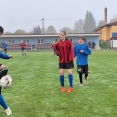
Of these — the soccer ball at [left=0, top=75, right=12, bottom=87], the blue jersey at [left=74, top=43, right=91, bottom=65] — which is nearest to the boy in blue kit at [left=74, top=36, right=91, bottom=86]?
the blue jersey at [left=74, top=43, right=91, bottom=65]

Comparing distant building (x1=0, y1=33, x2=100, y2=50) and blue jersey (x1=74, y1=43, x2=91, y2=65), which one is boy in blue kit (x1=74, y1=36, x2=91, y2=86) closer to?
blue jersey (x1=74, y1=43, x2=91, y2=65)

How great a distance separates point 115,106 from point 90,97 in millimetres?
1132

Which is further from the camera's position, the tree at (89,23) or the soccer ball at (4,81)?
the tree at (89,23)

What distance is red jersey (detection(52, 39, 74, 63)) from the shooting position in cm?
785

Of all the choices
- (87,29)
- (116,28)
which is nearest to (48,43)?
(116,28)

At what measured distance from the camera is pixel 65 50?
785cm

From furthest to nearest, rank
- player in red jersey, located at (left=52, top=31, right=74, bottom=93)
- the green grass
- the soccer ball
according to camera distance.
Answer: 1. player in red jersey, located at (left=52, top=31, right=74, bottom=93)
2. the green grass
3. the soccer ball

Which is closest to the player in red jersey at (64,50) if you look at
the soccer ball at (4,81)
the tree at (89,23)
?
the soccer ball at (4,81)

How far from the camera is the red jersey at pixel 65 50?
7.85 meters

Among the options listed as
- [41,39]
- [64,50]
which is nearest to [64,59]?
[64,50]

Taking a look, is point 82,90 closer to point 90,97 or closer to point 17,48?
point 90,97

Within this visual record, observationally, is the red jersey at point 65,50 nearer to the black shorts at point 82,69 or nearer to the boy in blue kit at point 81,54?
the boy in blue kit at point 81,54

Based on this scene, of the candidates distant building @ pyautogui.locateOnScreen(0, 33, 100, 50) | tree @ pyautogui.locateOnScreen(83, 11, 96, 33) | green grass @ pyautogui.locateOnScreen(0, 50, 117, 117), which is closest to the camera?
green grass @ pyautogui.locateOnScreen(0, 50, 117, 117)

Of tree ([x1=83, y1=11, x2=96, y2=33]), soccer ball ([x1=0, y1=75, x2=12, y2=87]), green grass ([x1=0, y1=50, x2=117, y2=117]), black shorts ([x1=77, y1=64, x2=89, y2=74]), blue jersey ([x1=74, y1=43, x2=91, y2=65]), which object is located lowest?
green grass ([x1=0, y1=50, x2=117, y2=117])
